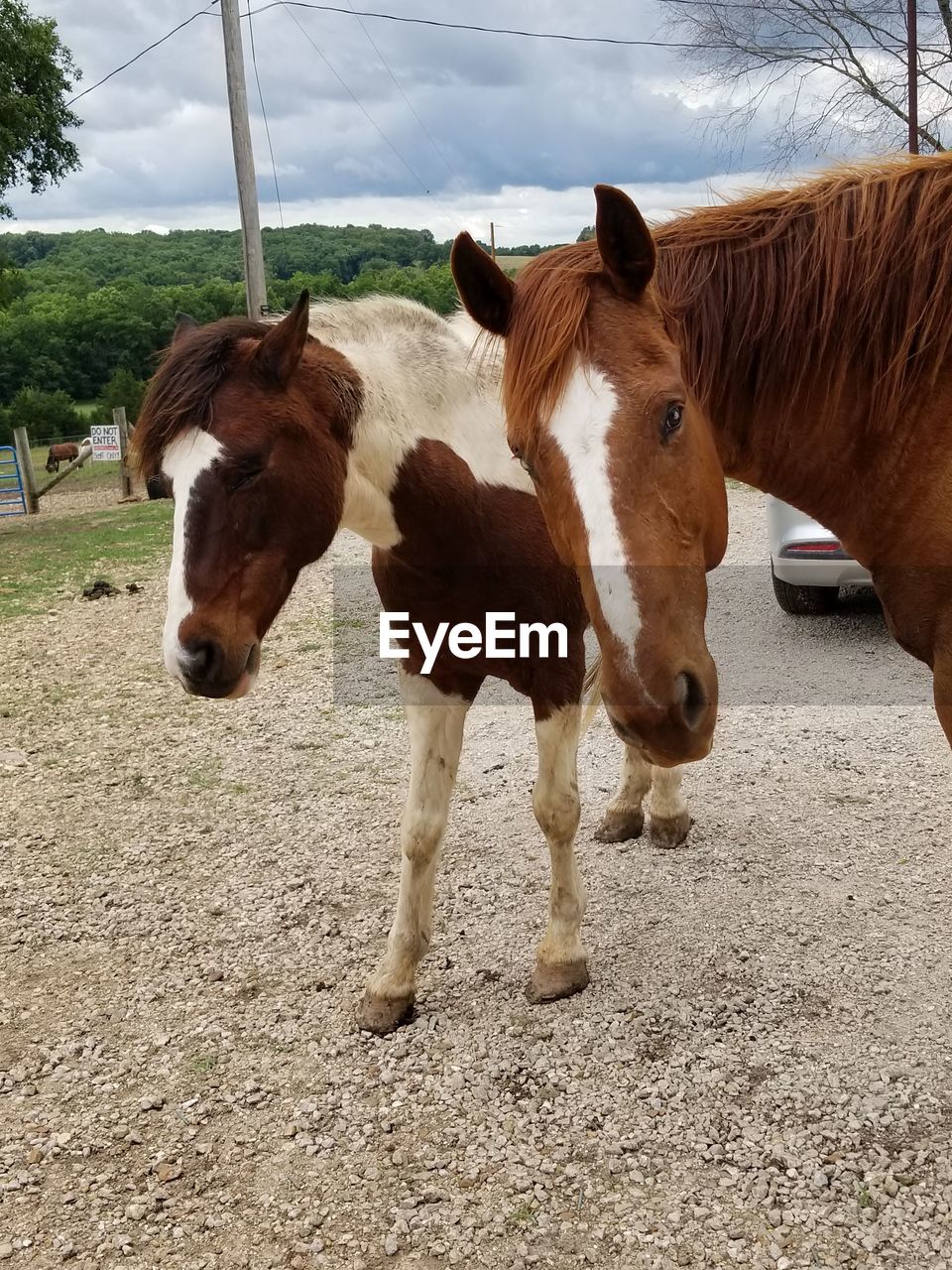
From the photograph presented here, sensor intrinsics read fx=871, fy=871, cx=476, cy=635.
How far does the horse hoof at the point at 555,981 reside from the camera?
281 cm

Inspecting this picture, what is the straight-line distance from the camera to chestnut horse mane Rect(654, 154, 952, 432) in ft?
5.96

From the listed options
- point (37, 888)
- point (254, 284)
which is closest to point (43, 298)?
point (254, 284)

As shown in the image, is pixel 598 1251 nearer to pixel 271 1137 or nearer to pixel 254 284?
pixel 271 1137

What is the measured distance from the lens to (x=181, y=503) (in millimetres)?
2234

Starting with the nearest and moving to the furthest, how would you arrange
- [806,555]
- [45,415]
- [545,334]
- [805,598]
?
1. [545,334]
2. [806,555]
3. [805,598]
4. [45,415]

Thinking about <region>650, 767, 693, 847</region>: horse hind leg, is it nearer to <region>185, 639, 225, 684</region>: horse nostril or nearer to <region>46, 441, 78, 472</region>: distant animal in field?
<region>185, 639, 225, 684</region>: horse nostril

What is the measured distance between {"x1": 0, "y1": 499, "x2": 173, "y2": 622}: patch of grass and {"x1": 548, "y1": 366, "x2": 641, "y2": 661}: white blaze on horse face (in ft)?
25.6

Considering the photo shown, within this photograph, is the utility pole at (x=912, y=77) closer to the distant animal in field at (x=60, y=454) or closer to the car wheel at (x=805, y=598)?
the car wheel at (x=805, y=598)

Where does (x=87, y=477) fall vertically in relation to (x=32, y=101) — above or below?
below

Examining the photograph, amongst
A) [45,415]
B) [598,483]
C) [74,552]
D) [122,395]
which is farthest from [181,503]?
[45,415]

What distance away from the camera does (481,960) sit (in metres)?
3.07

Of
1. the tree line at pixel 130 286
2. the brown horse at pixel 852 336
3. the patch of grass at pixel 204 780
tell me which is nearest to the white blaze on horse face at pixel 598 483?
the brown horse at pixel 852 336

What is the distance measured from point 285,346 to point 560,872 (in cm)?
182

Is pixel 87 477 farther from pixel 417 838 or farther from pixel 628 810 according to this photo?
pixel 417 838
